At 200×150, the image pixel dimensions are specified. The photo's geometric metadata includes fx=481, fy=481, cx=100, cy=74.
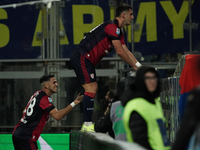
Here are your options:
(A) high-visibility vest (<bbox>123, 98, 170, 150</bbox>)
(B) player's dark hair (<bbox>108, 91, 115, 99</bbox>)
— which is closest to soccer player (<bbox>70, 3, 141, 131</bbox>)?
(A) high-visibility vest (<bbox>123, 98, 170, 150</bbox>)

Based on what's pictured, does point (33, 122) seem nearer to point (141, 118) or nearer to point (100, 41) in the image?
point (100, 41)

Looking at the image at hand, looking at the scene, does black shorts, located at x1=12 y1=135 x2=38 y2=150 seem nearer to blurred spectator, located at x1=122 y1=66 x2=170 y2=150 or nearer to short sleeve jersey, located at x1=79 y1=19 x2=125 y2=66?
short sleeve jersey, located at x1=79 y1=19 x2=125 y2=66

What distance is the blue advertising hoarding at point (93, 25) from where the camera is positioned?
468 inches

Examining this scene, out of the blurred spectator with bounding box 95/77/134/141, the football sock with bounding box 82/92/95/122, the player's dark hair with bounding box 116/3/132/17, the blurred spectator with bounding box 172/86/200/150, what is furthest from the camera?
the player's dark hair with bounding box 116/3/132/17

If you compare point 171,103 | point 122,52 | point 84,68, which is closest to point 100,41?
point 122,52

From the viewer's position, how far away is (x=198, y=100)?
269 cm

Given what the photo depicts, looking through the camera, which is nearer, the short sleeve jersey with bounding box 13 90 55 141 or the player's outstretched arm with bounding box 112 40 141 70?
the player's outstretched arm with bounding box 112 40 141 70

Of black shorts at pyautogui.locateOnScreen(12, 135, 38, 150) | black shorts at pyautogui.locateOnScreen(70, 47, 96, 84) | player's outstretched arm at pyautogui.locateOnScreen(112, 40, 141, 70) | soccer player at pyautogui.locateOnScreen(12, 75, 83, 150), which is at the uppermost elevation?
player's outstretched arm at pyautogui.locateOnScreen(112, 40, 141, 70)

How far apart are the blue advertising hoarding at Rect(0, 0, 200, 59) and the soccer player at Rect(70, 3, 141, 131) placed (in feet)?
17.1

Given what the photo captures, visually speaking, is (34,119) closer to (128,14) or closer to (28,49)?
(128,14)

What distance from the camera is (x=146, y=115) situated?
3.62m

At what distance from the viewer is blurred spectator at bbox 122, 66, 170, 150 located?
11.8ft

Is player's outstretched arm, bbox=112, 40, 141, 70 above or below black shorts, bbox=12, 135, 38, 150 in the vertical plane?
Result: above

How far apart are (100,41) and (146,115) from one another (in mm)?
3163
